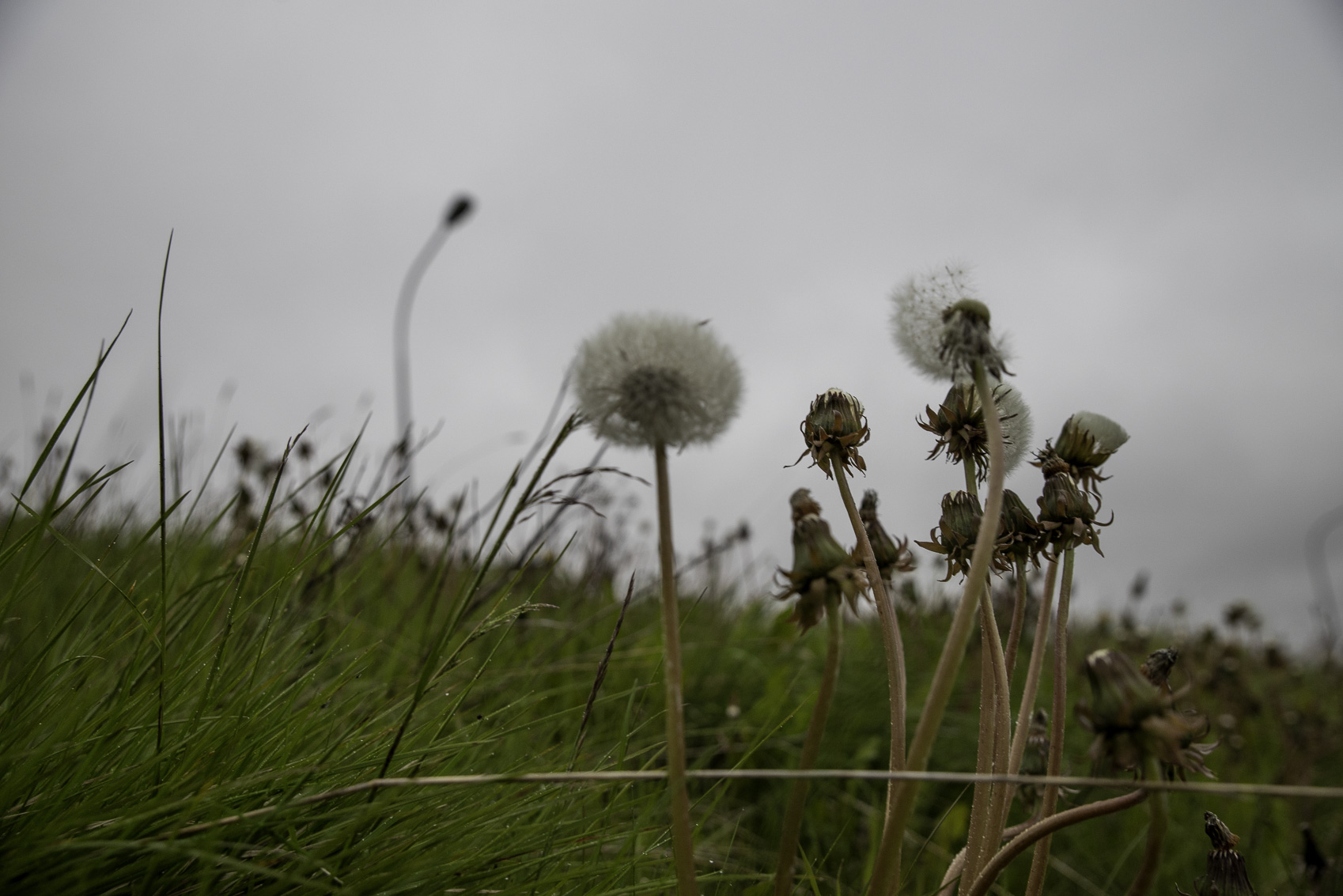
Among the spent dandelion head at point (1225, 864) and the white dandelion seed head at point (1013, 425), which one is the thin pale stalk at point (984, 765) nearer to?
the white dandelion seed head at point (1013, 425)

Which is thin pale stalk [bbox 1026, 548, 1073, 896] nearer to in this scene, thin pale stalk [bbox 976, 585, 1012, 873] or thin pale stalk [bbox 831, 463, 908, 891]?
thin pale stalk [bbox 976, 585, 1012, 873]

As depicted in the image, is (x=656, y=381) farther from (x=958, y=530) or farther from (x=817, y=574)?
(x=958, y=530)

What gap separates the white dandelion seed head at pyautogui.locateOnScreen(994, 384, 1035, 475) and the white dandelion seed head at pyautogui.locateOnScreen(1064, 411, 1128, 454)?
0.40ft

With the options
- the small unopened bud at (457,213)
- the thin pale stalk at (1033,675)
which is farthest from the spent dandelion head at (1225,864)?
the small unopened bud at (457,213)

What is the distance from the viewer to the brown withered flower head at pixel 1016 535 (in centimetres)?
134

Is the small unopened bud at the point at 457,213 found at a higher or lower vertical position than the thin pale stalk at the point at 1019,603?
higher

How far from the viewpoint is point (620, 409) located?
1.07 metres

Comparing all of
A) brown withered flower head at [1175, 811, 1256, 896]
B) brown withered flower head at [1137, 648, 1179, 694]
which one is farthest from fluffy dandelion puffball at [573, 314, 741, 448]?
brown withered flower head at [1175, 811, 1256, 896]

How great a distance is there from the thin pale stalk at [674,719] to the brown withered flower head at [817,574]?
0.16m

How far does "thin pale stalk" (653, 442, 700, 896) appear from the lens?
96cm

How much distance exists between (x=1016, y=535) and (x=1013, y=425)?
0.20 meters

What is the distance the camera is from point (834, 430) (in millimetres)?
1262

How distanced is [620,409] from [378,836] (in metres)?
0.79

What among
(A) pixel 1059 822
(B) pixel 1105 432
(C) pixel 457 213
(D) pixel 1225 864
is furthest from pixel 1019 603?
(C) pixel 457 213
